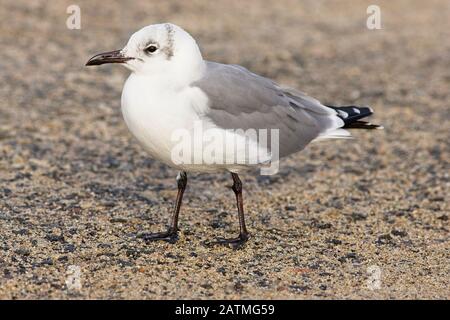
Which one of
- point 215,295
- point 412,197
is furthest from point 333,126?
point 215,295

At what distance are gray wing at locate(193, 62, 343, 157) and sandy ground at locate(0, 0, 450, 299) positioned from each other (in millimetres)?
681

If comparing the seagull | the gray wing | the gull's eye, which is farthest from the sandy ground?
the gull's eye

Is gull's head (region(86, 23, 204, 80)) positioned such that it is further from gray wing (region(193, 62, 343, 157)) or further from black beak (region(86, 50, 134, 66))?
gray wing (region(193, 62, 343, 157))

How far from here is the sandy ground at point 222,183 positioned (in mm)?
4539

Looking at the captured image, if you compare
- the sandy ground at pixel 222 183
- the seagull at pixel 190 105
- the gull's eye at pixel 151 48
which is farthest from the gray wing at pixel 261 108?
the sandy ground at pixel 222 183

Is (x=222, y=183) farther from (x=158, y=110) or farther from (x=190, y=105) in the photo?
(x=158, y=110)

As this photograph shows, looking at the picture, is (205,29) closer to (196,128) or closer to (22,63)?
(22,63)

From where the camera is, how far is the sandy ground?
454 cm

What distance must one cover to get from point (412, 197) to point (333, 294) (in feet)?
6.64

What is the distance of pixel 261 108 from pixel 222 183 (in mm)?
1468

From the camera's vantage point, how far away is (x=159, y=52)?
461cm

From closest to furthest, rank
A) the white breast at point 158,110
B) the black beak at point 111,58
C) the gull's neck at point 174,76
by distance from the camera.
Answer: the white breast at point 158,110, the gull's neck at point 174,76, the black beak at point 111,58

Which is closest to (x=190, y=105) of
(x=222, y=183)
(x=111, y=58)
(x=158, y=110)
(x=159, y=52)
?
(x=158, y=110)

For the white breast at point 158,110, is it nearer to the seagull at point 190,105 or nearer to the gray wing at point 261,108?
the seagull at point 190,105
